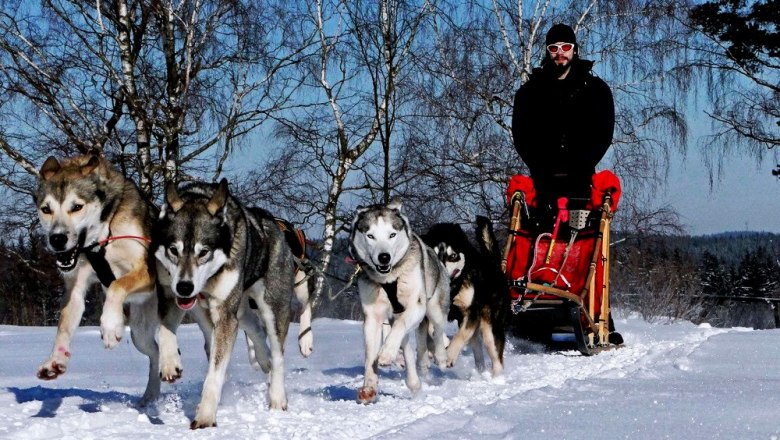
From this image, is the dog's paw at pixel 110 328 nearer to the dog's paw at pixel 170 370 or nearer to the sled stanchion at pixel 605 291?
the dog's paw at pixel 170 370

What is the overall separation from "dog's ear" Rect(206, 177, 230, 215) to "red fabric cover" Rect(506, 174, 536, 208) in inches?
126

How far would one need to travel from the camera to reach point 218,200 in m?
4.29

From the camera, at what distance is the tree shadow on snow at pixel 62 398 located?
4.44 metres

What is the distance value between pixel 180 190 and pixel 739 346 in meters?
4.95

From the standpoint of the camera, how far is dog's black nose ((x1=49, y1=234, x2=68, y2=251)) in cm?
402

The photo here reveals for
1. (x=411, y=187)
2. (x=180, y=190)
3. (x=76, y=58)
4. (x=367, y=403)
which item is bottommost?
(x=367, y=403)

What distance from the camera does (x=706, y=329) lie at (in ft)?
33.7

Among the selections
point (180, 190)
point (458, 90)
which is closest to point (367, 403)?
point (180, 190)

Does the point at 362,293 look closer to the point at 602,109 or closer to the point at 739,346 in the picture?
the point at 602,109

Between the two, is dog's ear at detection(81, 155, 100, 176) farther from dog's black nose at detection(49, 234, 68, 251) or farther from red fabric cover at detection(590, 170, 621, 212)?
red fabric cover at detection(590, 170, 621, 212)

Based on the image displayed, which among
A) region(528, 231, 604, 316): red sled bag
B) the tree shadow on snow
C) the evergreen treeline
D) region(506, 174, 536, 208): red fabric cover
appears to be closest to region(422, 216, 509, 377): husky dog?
region(528, 231, 604, 316): red sled bag

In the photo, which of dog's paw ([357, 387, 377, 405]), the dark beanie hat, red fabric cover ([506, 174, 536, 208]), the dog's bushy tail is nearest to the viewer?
dog's paw ([357, 387, 377, 405])

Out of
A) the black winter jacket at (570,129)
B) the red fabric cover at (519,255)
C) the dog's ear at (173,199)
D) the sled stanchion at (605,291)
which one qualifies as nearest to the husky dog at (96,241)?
the dog's ear at (173,199)

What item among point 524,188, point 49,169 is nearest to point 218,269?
point 49,169
